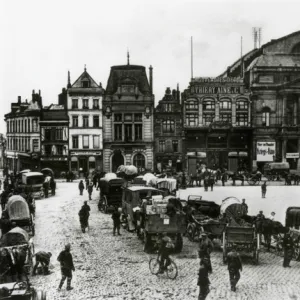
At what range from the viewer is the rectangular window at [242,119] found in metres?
58.7

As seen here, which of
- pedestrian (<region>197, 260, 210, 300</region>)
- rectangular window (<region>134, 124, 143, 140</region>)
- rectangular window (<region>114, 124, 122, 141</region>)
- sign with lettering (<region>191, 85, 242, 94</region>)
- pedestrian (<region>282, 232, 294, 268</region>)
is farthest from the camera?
rectangular window (<region>114, 124, 122, 141</region>)

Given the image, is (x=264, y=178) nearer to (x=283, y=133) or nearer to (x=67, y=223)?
(x=283, y=133)

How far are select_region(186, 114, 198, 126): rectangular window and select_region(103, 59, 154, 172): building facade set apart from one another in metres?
4.50

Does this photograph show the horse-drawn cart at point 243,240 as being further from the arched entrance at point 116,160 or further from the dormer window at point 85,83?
the dormer window at point 85,83

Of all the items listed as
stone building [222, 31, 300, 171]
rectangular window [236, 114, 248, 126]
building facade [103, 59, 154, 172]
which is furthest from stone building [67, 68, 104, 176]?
stone building [222, 31, 300, 171]

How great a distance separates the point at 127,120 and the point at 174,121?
5832 millimetres

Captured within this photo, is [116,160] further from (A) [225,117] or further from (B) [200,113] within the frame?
(A) [225,117]

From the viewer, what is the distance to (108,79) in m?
58.5

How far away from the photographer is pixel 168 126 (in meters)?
58.4

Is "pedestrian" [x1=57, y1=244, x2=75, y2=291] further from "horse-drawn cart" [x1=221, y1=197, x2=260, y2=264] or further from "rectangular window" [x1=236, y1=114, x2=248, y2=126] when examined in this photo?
"rectangular window" [x1=236, y1=114, x2=248, y2=126]

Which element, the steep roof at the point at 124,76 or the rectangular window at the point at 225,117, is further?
the rectangular window at the point at 225,117

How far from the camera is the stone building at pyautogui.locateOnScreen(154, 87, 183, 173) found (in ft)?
191

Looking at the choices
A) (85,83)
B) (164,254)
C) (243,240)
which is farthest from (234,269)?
(85,83)

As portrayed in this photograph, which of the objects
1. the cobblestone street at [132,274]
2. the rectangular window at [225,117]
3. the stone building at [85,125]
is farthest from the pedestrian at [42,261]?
the rectangular window at [225,117]
